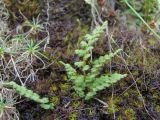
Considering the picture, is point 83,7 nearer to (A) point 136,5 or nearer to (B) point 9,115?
(A) point 136,5

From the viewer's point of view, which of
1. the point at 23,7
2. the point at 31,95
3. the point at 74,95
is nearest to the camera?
the point at 31,95

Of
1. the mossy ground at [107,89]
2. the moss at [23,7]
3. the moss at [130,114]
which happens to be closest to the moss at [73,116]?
the mossy ground at [107,89]

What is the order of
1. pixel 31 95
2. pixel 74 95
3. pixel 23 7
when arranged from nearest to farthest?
pixel 31 95 < pixel 74 95 < pixel 23 7

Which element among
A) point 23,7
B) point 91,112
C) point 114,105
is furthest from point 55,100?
point 23,7

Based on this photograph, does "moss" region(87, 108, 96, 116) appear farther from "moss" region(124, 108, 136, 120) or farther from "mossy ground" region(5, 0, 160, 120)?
"moss" region(124, 108, 136, 120)

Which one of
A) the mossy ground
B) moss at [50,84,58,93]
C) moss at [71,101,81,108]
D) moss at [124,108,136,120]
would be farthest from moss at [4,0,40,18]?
moss at [124,108,136,120]

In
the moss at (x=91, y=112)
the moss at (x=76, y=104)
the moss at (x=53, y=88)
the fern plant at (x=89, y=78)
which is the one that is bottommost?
the moss at (x=91, y=112)

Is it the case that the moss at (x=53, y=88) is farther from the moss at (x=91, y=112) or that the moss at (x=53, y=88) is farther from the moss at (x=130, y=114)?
the moss at (x=130, y=114)

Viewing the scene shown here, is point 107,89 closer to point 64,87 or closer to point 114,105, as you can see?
point 114,105
